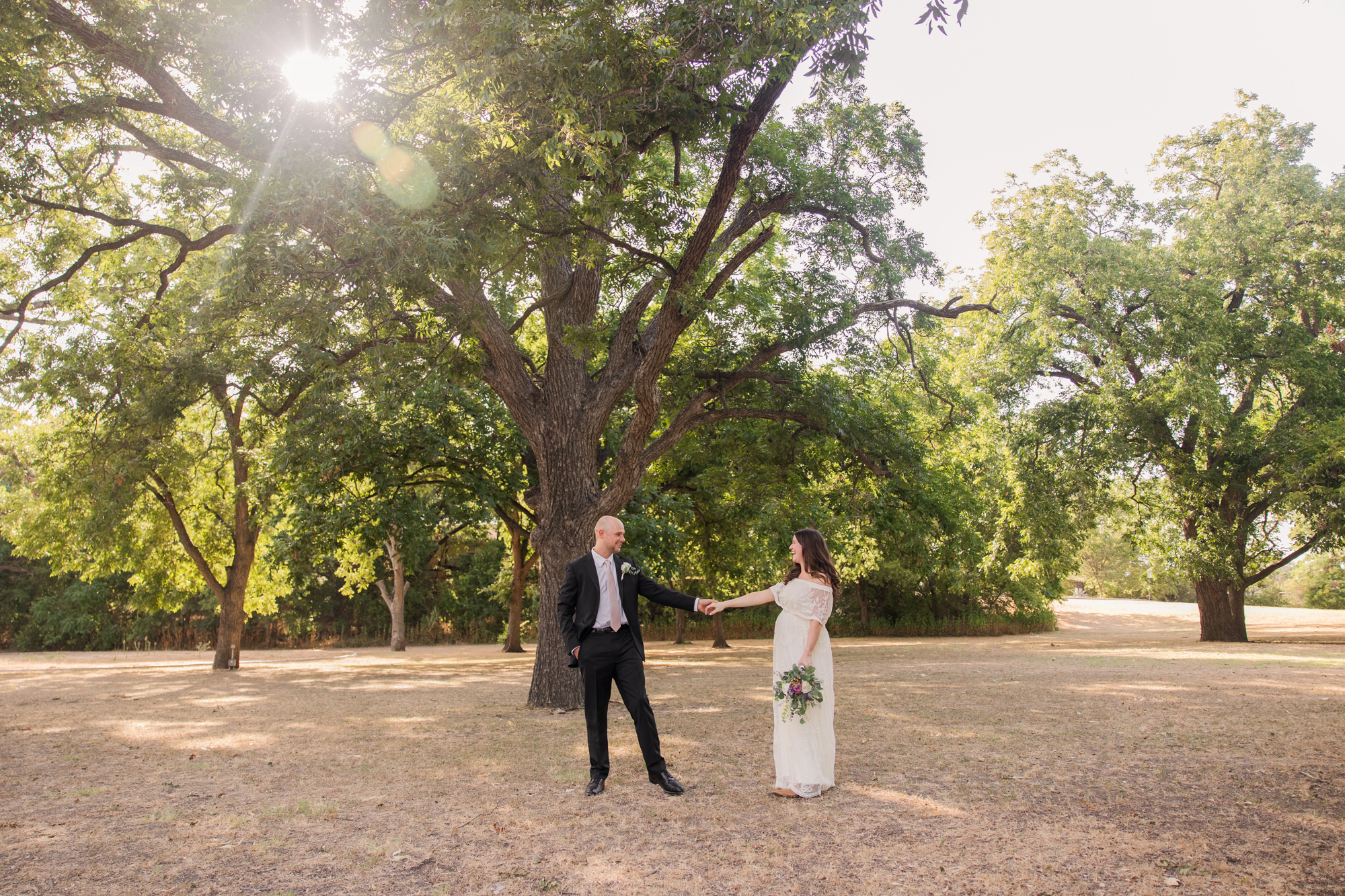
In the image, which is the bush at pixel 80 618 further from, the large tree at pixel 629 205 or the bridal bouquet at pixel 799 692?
the bridal bouquet at pixel 799 692

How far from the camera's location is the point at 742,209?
10.9 m

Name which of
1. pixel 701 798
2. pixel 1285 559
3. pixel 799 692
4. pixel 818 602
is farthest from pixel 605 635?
pixel 1285 559

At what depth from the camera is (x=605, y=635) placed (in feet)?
18.1

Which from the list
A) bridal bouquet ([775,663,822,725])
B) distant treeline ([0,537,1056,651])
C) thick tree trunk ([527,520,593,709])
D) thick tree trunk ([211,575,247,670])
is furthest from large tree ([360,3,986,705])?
distant treeline ([0,537,1056,651])

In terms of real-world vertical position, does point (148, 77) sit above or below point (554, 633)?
above

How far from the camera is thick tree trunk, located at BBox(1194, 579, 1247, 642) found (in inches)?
832

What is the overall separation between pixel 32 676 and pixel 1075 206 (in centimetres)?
2851

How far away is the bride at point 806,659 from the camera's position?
516 cm

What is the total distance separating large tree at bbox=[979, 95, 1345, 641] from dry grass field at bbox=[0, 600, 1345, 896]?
8.67 meters

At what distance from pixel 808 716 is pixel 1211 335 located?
17807mm

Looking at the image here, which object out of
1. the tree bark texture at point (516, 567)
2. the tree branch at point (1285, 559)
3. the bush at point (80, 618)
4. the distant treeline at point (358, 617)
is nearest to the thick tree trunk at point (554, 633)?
the tree bark texture at point (516, 567)

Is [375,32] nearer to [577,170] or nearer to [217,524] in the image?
[577,170]

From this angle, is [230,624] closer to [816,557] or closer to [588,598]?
[588,598]

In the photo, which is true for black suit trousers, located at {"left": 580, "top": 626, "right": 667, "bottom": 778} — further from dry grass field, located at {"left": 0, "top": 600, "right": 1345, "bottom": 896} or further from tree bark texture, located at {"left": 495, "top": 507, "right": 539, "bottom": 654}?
tree bark texture, located at {"left": 495, "top": 507, "right": 539, "bottom": 654}
